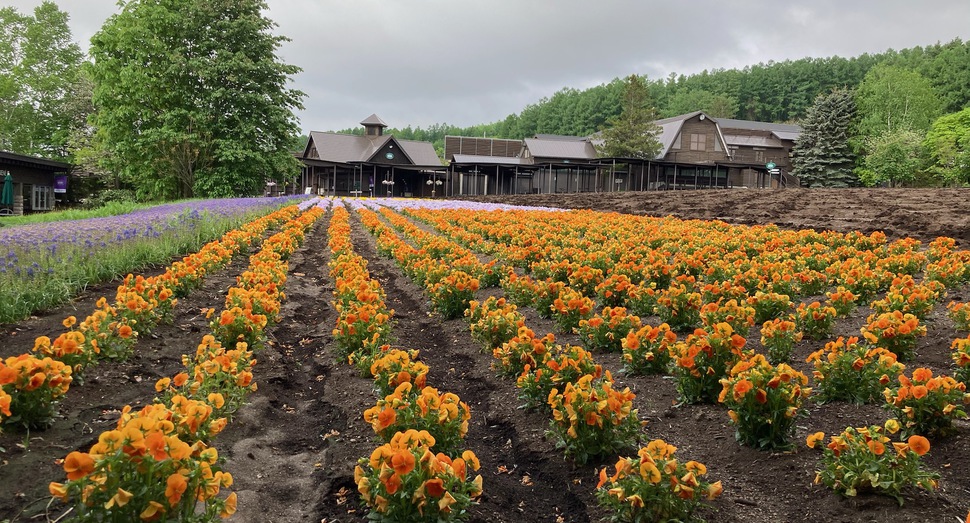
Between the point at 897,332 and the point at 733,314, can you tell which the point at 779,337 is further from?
the point at 897,332

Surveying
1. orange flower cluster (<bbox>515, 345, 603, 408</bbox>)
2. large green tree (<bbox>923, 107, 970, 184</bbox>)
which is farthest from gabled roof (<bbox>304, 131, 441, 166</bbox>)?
orange flower cluster (<bbox>515, 345, 603, 408</bbox>)

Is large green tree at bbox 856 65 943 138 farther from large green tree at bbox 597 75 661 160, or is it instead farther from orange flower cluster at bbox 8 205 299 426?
orange flower cluster at bbox 8 205 299 426

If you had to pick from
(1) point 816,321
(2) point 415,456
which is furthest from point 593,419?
(1) point 816,321

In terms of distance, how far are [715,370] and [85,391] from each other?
447 centimetres

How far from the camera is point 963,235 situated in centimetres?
1184

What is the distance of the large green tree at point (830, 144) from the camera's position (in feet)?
149

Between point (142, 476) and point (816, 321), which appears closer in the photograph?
point (142, 476)

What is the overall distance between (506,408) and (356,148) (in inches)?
2156

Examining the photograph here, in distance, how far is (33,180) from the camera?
29.5 metres

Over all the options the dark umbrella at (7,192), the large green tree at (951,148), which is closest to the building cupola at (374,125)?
the dark umbrella at (7,192)

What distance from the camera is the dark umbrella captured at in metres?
25.3

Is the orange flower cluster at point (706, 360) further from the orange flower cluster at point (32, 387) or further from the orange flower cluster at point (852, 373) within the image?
the orange flower cluster at point (32, 387)

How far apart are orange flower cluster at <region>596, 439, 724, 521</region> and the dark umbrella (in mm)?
31492

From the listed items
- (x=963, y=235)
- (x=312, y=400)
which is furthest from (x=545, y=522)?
(x=963, y=235)
